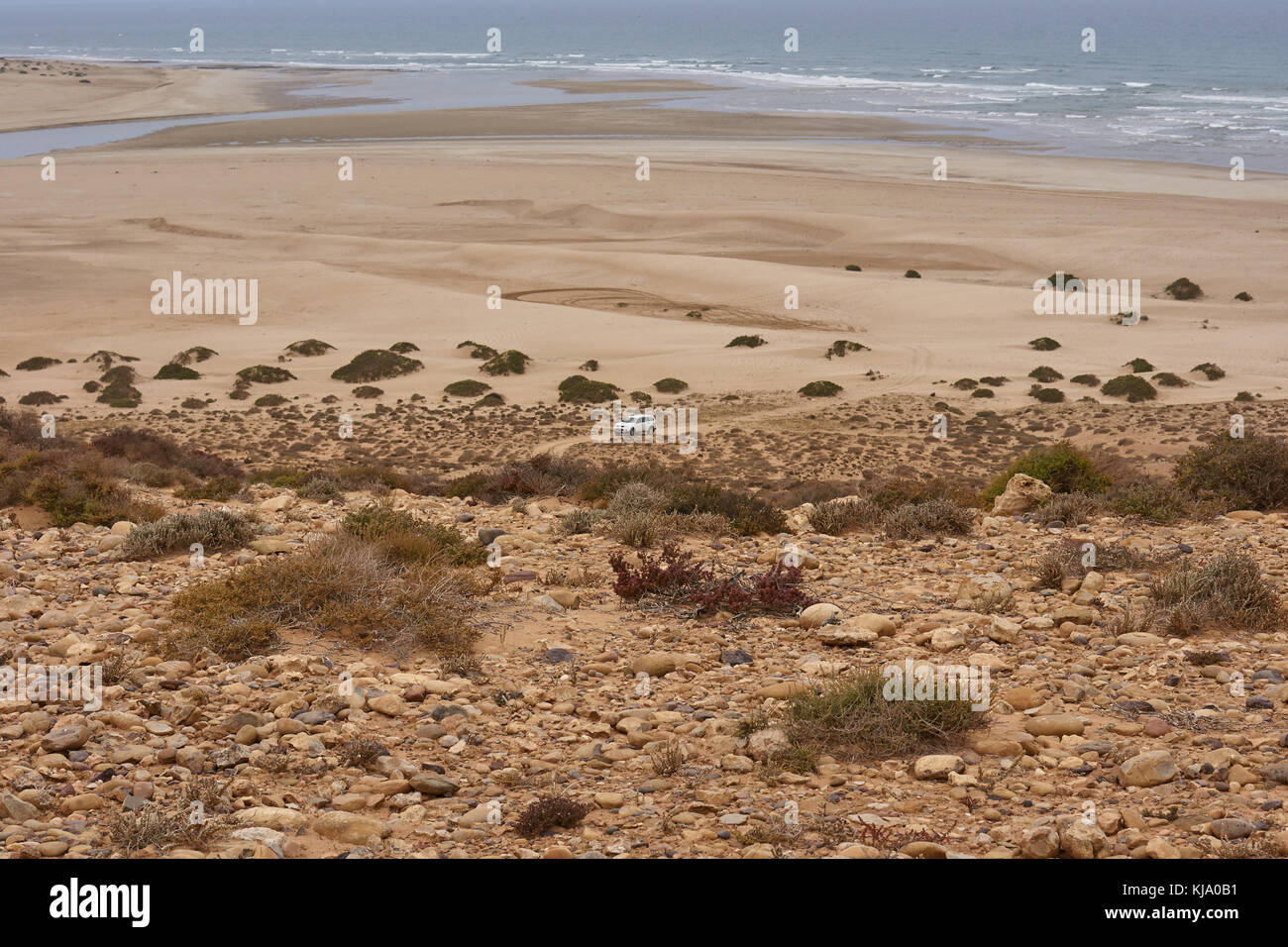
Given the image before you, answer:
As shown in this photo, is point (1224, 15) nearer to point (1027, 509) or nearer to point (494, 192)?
point (494, 192)

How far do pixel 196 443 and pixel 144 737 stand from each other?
50.3 feet

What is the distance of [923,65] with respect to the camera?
113m

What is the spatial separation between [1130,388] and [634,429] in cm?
1113

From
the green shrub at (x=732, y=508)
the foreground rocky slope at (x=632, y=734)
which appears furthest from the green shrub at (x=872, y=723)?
the green shrub at (x=732, y=508)

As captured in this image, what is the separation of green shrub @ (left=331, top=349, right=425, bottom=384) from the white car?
769 centimetres

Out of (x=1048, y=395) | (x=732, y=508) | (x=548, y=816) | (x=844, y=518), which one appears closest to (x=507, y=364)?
(x=1048, y=395)

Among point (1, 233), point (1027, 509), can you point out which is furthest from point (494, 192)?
point (1027, 509)

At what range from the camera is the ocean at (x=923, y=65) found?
69062 mm

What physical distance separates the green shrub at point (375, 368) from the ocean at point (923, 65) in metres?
46.8

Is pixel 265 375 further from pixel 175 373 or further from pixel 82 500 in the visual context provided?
pixel 82 500

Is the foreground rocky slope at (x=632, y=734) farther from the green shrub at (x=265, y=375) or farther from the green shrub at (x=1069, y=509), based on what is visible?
the green shrub at (x=265, y=375)

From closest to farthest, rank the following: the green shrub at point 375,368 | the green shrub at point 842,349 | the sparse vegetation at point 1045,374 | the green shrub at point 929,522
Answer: the green shrub at point 929,522, the sparse vegetation at point 1045,374, the green shrub at point 375,368, the green shrub at point 842,349

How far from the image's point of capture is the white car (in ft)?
66.3

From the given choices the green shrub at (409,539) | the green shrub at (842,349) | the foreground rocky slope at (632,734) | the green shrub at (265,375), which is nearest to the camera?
the foreground rocky slope at (632,734)
